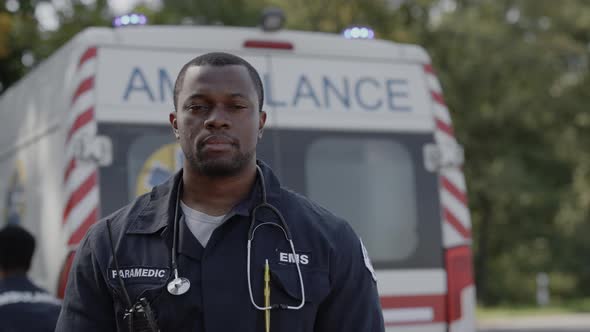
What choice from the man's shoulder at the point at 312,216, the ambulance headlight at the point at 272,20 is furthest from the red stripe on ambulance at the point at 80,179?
the man's shoulder at the point at 312,216

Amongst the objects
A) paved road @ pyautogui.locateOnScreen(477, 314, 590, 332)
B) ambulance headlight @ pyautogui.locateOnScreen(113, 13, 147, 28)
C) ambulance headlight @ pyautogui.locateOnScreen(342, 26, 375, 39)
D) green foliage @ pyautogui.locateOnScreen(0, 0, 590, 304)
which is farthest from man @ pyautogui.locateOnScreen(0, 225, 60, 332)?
green foliage @ pyautogui.locateOnScreen(0, 0, 590, 304)

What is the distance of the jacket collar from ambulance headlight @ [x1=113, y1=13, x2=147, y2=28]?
324 centimetres

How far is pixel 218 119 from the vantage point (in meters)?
2.57

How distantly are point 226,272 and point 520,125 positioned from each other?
26.3 meters

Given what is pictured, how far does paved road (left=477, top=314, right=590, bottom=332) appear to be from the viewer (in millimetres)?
17156

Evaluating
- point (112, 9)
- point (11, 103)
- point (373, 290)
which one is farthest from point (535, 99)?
point (373, 290)

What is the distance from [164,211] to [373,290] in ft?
1.76

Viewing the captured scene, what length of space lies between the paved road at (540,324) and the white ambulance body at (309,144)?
11.3 meters

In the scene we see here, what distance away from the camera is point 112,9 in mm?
15398

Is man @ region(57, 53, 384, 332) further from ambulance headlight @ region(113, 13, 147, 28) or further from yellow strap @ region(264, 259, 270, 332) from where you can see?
ambulance headlight @ region(113, 13, 147, 28)

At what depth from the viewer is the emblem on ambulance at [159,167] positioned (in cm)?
559

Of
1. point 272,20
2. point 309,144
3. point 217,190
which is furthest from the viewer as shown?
point 272,20

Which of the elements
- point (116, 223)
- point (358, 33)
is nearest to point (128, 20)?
point (358, 33)

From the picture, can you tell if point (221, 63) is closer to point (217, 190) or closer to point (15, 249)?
point (217, 190)
